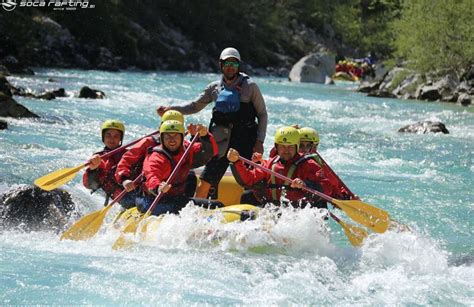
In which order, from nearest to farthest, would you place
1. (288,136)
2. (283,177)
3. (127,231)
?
(127,231) → (283,177) → (288,136)

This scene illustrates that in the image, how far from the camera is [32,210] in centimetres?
759

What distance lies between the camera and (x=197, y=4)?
51.5 meters

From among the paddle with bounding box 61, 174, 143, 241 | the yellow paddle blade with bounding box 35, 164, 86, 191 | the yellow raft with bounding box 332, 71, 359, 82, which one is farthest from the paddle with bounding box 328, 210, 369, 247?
the yellow raft with bounding box 332, 71, 359, 82

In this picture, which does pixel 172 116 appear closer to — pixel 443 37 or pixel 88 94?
pixel 88 94

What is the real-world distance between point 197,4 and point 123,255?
153 feet

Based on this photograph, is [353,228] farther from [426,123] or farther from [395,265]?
[426,123]

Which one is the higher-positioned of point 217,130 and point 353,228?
point 217,130

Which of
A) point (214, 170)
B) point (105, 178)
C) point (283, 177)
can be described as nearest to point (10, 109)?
point (105, 178)

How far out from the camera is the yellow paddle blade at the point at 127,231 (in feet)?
21.4

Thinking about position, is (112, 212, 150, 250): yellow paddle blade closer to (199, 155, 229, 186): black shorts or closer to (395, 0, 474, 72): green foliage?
(199, 155, 229, 186): black shorts

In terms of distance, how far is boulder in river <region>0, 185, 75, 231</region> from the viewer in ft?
24.4

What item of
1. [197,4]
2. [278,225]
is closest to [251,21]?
[197,4]

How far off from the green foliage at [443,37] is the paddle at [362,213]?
21.4m

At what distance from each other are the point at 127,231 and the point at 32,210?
1.43m
